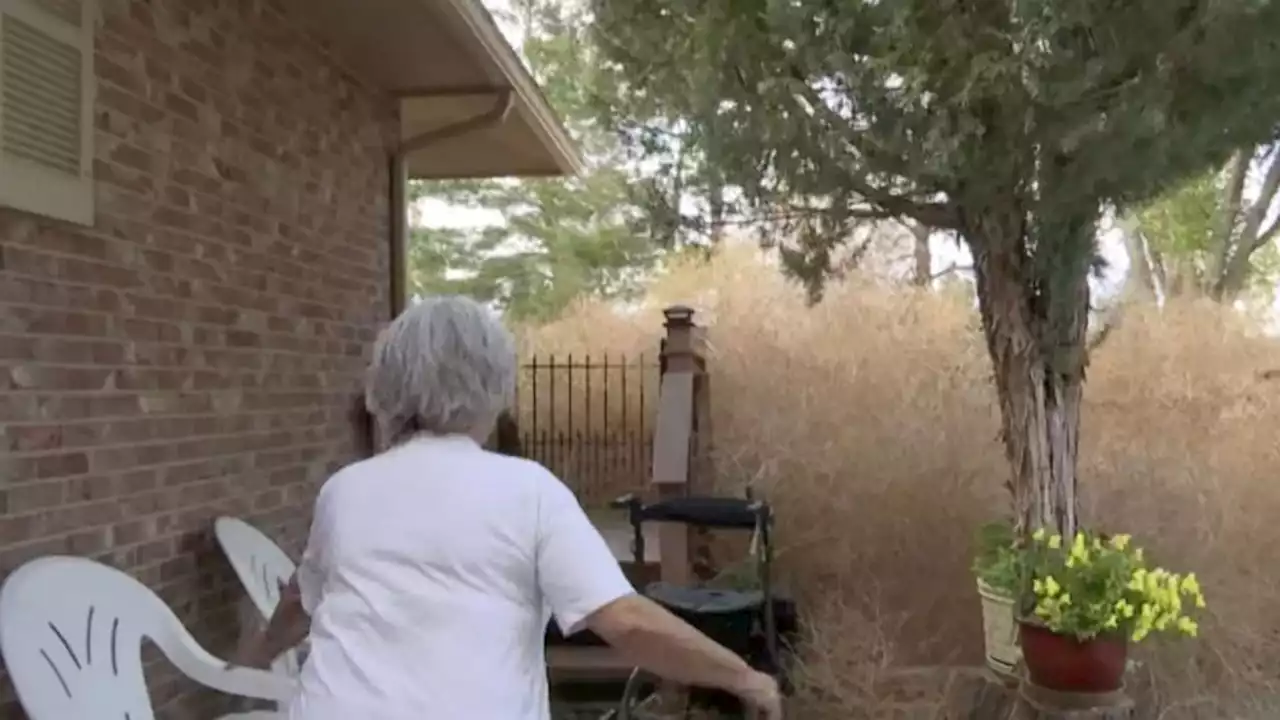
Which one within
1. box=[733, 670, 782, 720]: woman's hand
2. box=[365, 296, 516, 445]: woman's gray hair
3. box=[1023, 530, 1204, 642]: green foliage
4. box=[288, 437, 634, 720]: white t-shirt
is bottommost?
box=[1023, 530, 1204, 642]: green foliage

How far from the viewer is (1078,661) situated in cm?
328

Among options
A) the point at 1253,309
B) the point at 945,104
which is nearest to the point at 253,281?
the point at 945,104

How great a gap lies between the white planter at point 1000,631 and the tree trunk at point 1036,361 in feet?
0.79

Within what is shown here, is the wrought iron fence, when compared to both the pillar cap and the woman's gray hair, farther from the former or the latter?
the woman's gray hair

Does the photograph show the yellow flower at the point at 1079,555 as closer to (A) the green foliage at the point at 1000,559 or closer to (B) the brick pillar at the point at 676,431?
(A) the green foliage at the point at 1000,559

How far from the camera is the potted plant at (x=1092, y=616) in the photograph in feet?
10.6

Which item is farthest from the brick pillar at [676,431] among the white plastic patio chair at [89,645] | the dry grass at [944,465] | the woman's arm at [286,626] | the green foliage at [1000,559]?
the woman's arm at [286,626]

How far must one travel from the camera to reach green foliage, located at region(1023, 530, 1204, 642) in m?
3.23

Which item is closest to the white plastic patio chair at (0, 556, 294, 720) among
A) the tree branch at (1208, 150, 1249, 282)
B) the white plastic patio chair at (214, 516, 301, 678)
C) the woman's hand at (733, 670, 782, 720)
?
the white plastic patio chair at (214, 516, 301, 678)

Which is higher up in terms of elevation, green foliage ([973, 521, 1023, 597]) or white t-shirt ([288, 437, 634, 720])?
white t-shirt ([288, 437, 634, 720])

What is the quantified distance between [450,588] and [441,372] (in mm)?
307

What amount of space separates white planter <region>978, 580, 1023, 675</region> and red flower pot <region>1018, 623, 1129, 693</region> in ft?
0.83

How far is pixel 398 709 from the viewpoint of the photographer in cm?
161

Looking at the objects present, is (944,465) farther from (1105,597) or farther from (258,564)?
(258,564)
